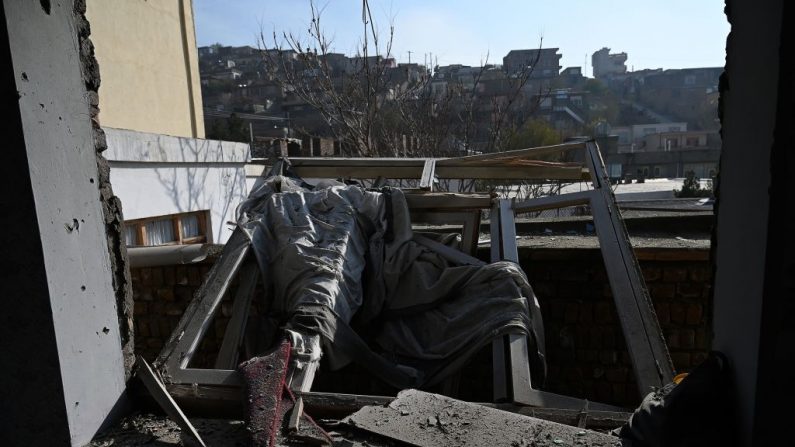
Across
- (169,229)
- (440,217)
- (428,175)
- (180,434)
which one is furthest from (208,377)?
(169,229)

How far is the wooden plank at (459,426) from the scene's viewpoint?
178 centimetres

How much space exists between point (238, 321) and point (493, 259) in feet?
5.98

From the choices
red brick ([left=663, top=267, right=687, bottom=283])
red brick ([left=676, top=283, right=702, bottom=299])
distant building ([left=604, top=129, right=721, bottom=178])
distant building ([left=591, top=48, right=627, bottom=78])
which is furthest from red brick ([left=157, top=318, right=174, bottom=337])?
distant building ([left=591, top=48, right=627, bottom=78])

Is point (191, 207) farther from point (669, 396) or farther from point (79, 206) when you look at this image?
point (669, 396)

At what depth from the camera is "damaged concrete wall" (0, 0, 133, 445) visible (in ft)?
5.38

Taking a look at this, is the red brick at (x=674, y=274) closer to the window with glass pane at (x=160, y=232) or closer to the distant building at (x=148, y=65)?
the window with glass pane at (x=160, y=232)

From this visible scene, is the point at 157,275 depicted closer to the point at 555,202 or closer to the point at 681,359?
the point at 555,202

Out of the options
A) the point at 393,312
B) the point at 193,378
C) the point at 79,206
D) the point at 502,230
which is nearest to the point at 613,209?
the point at 502,230

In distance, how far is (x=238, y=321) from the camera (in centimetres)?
312

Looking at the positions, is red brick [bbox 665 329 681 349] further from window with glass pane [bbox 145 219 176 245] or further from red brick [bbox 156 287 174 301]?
window with glass pane [bbox 145 219 176 245]

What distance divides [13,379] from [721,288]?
2305mm

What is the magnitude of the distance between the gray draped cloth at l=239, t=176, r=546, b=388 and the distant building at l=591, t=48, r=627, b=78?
87186 mm

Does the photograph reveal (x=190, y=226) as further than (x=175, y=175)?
Yes

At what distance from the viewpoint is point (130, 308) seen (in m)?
2.14
